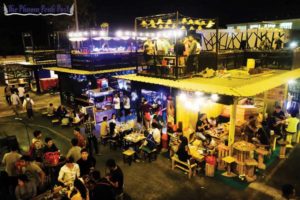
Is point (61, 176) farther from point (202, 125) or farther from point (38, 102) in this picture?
point (38, 102)

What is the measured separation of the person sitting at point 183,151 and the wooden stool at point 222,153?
54.2 inches

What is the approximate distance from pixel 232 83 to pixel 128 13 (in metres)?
39.3

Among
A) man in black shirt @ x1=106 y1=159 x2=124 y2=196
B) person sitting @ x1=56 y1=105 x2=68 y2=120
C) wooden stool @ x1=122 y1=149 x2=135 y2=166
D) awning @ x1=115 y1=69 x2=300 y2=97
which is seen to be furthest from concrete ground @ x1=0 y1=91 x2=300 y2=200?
person sitting @ x1=56 y1=105 x2=68 y2=120

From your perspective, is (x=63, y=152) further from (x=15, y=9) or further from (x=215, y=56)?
(x=15, y=9)

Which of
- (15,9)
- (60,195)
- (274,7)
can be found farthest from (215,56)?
(15,9)

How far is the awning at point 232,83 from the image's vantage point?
9.88 meters

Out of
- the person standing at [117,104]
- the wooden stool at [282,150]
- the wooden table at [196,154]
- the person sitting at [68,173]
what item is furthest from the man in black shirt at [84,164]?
the person standing at [117,104]

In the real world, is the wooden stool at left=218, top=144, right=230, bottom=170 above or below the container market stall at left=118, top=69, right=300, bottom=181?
below

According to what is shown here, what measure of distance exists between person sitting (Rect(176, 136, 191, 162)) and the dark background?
66.0 ft

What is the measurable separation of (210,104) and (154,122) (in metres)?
4.10

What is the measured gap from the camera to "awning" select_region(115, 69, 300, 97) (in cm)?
988

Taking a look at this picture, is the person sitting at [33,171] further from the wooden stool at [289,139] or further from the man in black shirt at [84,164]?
the wooden stool at [289,139]

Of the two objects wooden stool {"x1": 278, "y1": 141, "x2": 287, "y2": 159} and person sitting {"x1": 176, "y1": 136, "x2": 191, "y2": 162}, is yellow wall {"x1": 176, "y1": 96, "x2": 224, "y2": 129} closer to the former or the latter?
person sitting {"x1": 176, "y1": 136, "x2": 191, "y2": 162}

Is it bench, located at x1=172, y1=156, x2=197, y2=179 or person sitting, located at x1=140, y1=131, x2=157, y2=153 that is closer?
bench, located at x1=172, y1=156, x2=197, y2=179
